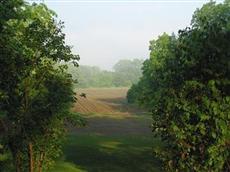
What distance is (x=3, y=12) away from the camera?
21.4m

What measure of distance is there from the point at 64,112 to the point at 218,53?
8.00 metres

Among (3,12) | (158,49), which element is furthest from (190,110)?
(158,49)

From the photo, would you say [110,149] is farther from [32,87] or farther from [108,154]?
[32,87]

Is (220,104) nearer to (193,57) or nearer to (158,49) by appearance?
(193,57)

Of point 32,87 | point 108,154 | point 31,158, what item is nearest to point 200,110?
point 32,87

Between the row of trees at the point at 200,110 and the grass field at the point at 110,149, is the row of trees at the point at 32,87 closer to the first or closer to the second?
the row of trees at the point at 200,110

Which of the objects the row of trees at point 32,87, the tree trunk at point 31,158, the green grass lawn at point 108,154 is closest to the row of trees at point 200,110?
the row of trees at point 32,87

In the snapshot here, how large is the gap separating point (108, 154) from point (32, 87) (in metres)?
27.3

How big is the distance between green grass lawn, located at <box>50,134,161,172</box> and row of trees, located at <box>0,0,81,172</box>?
17539 millimetres

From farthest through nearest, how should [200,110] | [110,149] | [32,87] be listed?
[110,149] → [32,87] → [200,110]

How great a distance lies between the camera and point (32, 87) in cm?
1838

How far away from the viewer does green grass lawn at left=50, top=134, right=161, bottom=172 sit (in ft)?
123

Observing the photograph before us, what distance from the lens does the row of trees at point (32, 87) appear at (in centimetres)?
1809

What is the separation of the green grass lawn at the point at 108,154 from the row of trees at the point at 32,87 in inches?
690
